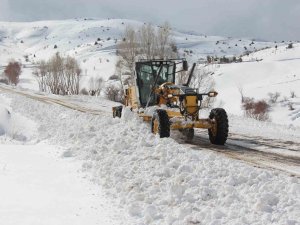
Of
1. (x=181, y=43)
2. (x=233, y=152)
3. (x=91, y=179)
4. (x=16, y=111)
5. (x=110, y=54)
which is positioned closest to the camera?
(x=91, y=179)

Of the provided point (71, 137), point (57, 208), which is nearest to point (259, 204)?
point (57, 208)

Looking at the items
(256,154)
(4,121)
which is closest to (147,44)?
(4,121)

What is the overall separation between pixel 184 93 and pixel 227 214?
674 centimetres

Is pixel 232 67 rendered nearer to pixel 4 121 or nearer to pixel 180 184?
pixel 4 121

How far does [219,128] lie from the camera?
1220 centimetres

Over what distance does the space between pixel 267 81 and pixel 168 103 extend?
221 feet

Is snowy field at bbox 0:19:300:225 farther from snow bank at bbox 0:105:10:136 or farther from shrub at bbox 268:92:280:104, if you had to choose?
shrub at bbox 268:92:280:104

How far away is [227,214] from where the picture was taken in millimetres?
6160

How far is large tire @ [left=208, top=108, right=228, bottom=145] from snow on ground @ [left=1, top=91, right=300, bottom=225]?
194 cm

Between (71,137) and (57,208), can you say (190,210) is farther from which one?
(71,137)

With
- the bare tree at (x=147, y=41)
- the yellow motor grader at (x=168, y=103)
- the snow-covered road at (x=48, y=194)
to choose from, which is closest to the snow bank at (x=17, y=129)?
the snow-covered road at (x=48, y=194)

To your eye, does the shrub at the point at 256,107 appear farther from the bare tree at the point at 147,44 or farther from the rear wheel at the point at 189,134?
the rear wheel at the point at 189,134

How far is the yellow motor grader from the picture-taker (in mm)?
12188

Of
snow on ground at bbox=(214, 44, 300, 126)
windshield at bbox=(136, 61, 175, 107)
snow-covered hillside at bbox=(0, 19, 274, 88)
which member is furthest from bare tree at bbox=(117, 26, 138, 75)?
snow-covered hillside at bbox=(0, 19, 274, 88)
